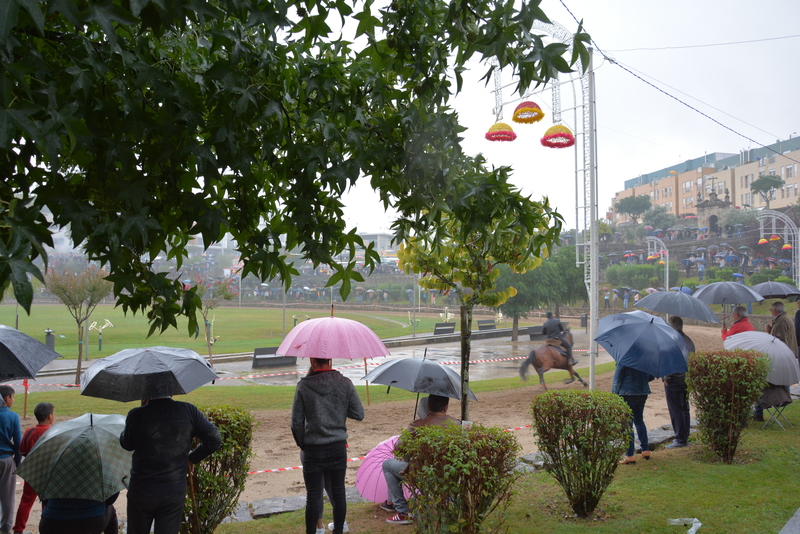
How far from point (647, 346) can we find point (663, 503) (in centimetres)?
177

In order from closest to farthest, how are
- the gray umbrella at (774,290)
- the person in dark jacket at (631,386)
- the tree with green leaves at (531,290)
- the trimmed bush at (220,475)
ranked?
1. the trimmed bush at (220,475)
2. the person in dark jacket at (631,386)
3. the gray umbrella at (774,290)
4. the tree with green leaves at (531,290)

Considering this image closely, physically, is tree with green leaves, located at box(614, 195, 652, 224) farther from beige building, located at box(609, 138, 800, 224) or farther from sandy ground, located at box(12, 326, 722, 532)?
sandy ground, located at box(12, 326, 722, 532)

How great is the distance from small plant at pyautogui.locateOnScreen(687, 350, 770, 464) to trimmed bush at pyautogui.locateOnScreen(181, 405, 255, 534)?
16.9 ft

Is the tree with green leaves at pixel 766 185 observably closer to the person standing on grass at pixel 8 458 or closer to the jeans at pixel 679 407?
the jeans at pixel 679 407

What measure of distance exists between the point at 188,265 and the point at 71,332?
58627 mm

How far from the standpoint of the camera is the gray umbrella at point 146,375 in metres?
4.25

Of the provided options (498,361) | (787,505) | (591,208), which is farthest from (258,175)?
(498,361)

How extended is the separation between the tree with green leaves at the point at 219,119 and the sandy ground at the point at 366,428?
3574 millimetres

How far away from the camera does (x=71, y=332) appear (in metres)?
Answer: 36.6

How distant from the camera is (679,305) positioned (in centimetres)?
988

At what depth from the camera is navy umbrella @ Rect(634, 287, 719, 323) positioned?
32.0 ft

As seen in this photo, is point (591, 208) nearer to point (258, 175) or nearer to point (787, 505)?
point (787, 505)

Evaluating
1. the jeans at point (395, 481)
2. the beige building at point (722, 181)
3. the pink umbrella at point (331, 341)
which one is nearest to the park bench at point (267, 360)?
the pink umbrella at point (331, 341)

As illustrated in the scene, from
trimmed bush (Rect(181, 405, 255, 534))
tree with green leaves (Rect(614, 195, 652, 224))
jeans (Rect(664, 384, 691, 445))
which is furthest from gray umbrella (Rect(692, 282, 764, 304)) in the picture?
tree with green leaves (Rect(614, 195, 652, 224))
